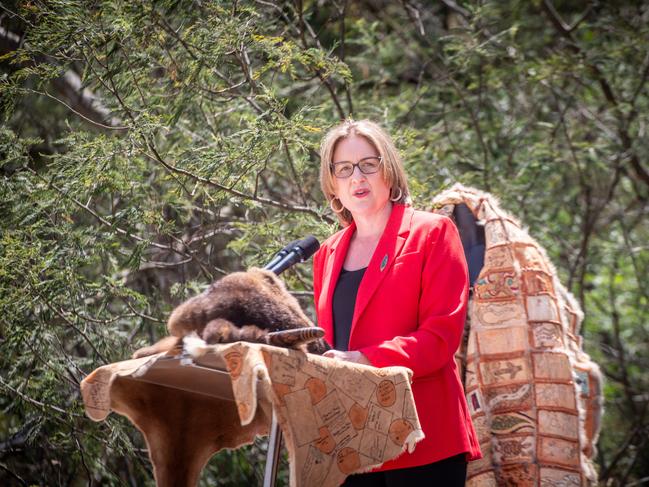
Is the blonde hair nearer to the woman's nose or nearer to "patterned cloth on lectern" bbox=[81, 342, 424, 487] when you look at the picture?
the woman's nose

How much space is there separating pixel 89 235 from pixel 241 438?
5.87ft

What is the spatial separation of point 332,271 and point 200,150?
1390mm

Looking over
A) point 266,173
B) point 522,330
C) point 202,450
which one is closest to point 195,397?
point 202,450

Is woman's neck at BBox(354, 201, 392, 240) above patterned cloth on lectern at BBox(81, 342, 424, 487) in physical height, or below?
above

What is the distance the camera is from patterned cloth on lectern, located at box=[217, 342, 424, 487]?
1.83 m

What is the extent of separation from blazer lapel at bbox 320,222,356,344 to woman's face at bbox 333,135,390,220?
0.09 meters

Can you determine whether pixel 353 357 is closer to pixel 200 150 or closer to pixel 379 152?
pixel 379 152

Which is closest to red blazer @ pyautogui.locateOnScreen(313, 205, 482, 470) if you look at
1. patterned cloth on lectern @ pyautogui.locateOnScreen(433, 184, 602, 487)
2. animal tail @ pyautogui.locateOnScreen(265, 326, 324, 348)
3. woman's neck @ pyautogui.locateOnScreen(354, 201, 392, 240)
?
woman's neck @ pyautogui.locateOnScreen(354, 201, 392, 240)

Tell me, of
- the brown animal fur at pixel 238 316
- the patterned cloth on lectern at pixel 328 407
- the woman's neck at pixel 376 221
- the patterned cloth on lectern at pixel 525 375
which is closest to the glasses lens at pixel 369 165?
the woman's neck at pixel 376 221

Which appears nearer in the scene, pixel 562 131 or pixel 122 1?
pixel 122 1

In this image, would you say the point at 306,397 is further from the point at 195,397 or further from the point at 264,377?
the point at 195,397

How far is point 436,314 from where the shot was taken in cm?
229

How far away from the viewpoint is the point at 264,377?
5.85 feet

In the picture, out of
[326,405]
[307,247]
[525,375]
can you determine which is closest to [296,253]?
[307,247]
